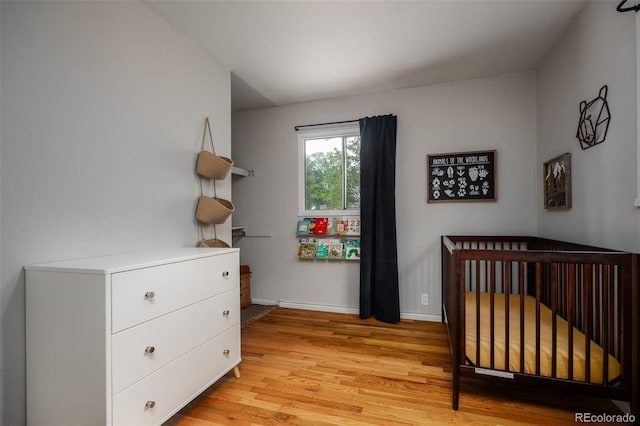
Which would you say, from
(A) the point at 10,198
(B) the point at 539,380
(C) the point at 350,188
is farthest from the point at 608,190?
(A) the point at 10,198

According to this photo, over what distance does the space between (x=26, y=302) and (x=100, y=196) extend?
56cm

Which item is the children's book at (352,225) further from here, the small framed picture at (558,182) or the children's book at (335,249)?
the small framed picture at (558,182)

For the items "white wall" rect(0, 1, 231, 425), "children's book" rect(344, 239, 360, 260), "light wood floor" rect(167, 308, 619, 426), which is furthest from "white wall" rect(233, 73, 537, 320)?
"white wall" rect(0, 1, 231, 425)

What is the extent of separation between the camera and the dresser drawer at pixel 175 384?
3.89 ft

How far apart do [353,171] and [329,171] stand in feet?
0.91

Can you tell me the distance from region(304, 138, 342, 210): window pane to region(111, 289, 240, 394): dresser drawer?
1.74 m

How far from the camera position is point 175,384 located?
141 cm

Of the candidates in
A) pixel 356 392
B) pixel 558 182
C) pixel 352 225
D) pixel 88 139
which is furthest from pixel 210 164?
pixel 558 182

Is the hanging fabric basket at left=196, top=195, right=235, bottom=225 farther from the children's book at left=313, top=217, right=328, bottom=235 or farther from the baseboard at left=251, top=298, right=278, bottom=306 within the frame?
the baseboard at left=251, top=298, right=278, bottom=306

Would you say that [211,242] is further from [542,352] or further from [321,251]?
[542,352]

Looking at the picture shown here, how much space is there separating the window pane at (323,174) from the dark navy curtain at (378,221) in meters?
0.35

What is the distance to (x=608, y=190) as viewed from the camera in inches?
64.7

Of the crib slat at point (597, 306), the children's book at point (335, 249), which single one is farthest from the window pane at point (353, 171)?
the crib slat at point (597, 306)

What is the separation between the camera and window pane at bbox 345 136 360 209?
10.6ft
